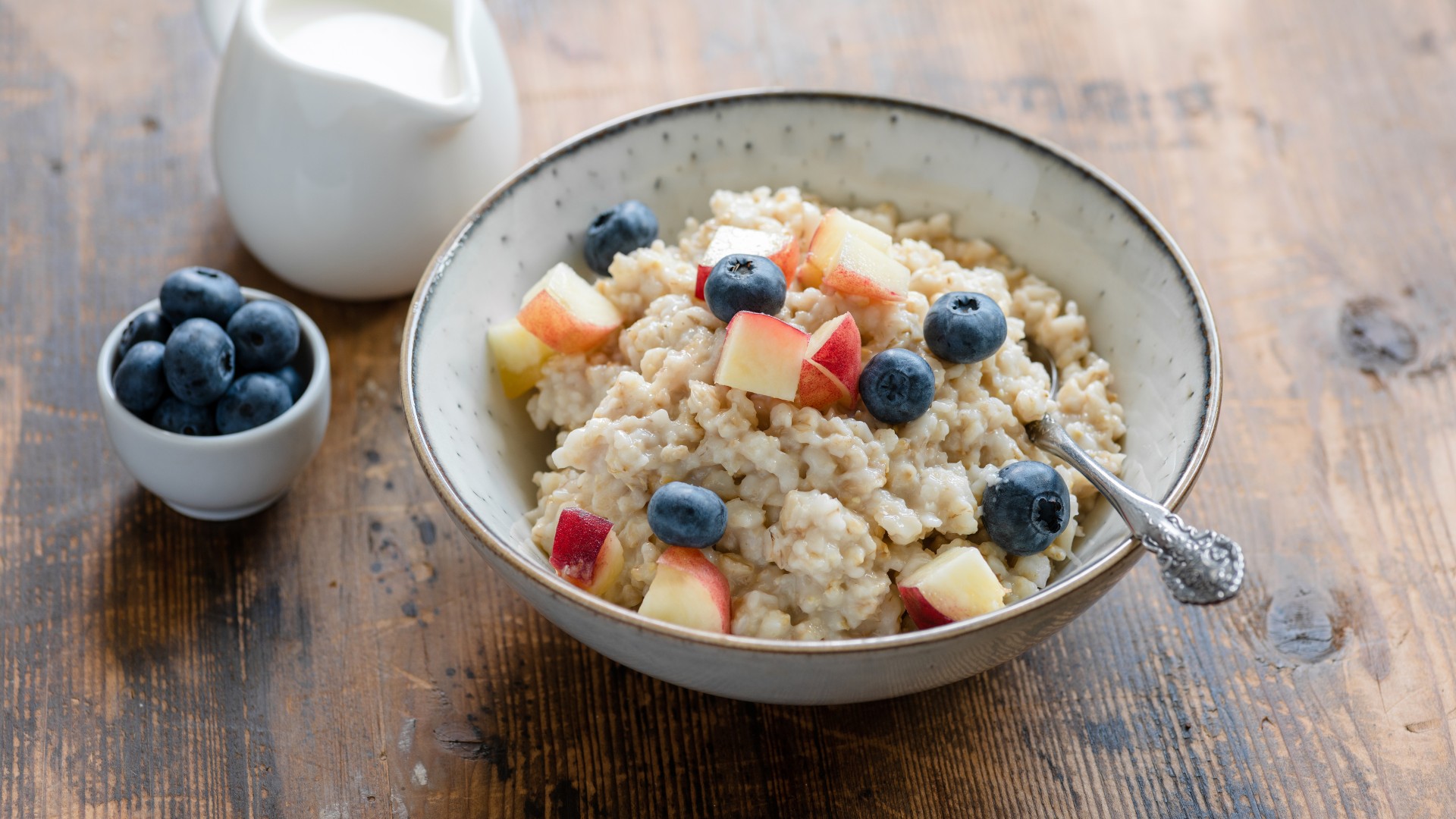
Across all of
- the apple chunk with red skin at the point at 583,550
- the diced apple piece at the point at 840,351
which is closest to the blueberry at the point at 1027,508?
the diced apple piece at the point at 840,351

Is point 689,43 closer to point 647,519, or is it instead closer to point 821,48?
point 821,48

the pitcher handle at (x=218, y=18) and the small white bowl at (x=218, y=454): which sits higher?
the pitcher handle at (x=218, y=18)

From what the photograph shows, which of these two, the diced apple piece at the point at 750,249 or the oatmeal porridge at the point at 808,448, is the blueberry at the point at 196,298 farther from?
the diced apple piece at the point at 750,249

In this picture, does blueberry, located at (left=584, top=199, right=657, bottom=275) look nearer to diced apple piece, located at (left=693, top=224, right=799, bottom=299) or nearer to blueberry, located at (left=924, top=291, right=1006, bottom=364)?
diced apple piece, located at (left=693, top=224, right=799, bottom=299)

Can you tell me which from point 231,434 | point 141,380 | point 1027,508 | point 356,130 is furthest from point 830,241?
point 141,380

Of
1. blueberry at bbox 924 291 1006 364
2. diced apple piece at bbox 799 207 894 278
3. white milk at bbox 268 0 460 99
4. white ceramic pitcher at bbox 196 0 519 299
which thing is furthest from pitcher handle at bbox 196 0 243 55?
blueberry at bbox 924 291 1006 364

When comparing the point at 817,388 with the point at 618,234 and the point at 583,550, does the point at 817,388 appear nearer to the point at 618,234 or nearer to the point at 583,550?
the point at 583,550

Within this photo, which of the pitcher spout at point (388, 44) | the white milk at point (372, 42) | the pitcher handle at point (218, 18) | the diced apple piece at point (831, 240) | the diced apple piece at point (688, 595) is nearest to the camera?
the diced apple piece at point (688, 595)
